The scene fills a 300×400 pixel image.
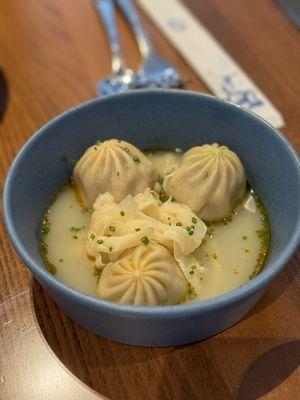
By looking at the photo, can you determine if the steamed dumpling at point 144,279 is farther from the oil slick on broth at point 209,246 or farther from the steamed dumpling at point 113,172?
the steamed dumpling at point 113,172

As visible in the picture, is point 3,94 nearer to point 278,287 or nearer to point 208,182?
point 208,182

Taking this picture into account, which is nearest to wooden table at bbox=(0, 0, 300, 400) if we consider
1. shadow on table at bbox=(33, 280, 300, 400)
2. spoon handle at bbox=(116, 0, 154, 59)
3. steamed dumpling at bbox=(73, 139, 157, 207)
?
shadow on table at bbox=(33, 280, 300, 400)

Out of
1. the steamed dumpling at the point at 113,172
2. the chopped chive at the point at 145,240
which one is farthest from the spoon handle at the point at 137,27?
the chopped chive at the point at 145,240

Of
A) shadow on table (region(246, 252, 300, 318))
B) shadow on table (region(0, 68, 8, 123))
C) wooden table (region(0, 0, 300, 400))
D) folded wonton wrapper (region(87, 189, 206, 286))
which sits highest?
folded wonton wrapper (region(87, 189, 206, 286))

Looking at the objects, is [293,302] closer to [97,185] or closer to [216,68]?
[97,185]

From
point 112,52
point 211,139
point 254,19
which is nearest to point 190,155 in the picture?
point 211,139

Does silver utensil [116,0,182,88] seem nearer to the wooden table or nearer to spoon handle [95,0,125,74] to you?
spoon handle [95,0,125,74]
